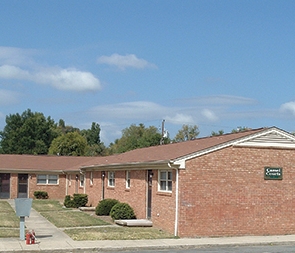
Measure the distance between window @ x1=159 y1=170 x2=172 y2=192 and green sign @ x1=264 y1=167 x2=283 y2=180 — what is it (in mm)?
3758

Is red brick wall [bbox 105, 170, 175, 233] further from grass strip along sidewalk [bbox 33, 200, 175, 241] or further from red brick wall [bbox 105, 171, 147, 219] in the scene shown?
grass strip along sidewalk [bbox 33, 200, 175, 241]

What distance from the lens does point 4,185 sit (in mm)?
43750

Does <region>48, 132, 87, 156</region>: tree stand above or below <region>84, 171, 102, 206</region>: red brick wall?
above

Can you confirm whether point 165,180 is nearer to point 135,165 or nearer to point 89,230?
point 135,165

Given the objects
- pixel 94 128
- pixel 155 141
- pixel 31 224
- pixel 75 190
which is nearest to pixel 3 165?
pixel 75 190

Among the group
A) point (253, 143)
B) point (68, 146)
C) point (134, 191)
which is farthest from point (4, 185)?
point (68, 146)

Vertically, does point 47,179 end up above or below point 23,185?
above

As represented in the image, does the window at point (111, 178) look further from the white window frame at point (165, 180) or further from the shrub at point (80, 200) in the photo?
the white window frame at point (165, 180)

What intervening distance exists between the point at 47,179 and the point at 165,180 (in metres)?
26.5

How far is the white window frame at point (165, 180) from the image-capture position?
20.5 metres

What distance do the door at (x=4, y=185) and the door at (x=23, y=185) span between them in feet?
3.15

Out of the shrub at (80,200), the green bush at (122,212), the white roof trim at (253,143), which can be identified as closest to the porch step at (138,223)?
the green bush at (122,212)

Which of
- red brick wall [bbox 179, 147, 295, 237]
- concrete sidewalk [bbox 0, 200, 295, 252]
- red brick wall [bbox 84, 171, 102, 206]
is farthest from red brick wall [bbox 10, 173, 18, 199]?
red brick wall [bbox 179, 147, 295, 237]

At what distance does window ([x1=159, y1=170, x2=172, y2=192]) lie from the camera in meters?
20.5
